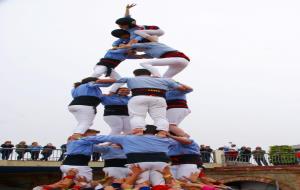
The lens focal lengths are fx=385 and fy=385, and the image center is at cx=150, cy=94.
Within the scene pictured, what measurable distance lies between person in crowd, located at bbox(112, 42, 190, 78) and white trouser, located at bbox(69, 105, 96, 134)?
1478 mm

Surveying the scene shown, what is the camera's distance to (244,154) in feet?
56.1

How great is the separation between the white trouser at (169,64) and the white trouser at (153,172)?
→ 192 cm

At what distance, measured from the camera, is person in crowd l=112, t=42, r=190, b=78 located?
8.05 metres

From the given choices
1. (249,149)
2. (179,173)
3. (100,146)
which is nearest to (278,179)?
(249,149)

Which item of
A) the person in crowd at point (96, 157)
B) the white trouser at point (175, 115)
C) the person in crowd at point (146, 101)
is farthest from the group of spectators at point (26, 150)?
the person in crowd at point (146, 101)

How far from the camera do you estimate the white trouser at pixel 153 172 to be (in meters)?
6.88

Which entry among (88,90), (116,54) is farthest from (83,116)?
(116,54)

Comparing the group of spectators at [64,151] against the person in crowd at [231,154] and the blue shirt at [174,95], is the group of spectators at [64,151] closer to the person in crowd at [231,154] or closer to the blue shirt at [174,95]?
the person in crowd at [231,154]

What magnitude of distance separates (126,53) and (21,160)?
752 centimetres

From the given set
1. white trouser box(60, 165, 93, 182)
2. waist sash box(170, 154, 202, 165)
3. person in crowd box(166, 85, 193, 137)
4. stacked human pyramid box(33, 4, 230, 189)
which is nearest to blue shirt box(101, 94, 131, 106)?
stacked human pyramid box(33, 4, 230, 189)

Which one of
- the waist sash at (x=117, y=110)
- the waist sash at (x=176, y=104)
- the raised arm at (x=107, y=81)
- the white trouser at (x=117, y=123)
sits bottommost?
the white trouser at (x=117, y=123)

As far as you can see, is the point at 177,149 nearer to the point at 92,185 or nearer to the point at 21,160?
the point at 92,185

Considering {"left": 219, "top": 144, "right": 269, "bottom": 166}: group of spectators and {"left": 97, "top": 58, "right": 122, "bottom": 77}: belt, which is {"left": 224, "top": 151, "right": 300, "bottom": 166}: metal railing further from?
{"left": 97, "top": 58, "right": 122, "bottom": 77}: belt

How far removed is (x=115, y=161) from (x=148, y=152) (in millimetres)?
1472
